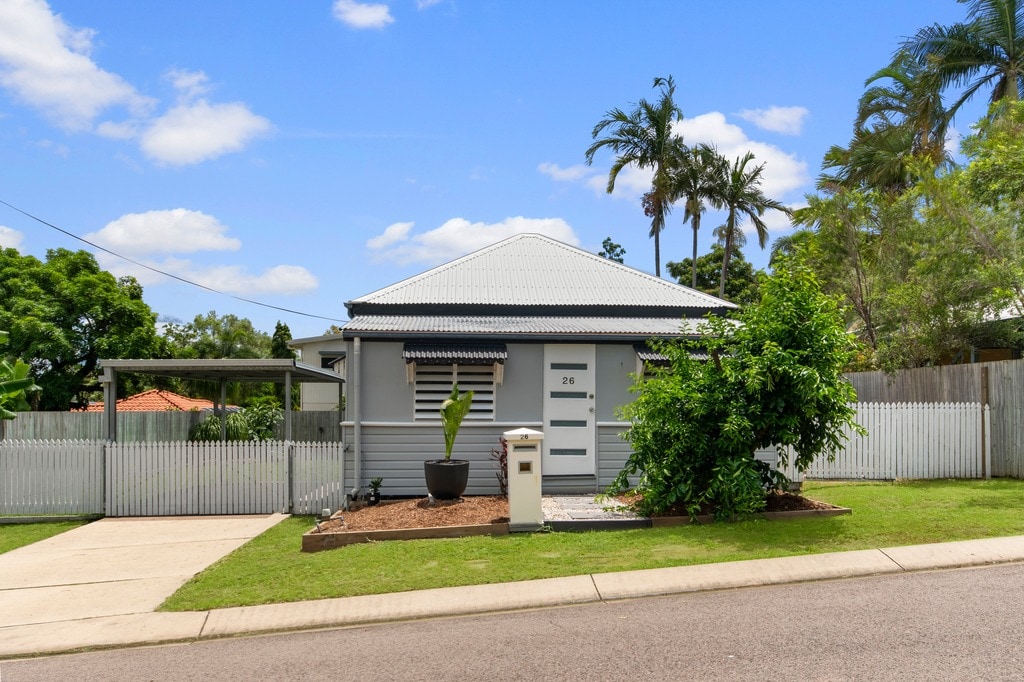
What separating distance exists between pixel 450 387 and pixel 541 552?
177 inches

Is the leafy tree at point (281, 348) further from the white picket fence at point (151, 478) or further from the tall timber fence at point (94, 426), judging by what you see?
the white picket fence at point (151, 478)

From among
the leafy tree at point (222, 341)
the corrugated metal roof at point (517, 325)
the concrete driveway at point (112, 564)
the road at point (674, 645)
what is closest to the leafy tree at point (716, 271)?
the leafy tree at point (222, 341)

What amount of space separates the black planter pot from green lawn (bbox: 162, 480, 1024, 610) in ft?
6.45

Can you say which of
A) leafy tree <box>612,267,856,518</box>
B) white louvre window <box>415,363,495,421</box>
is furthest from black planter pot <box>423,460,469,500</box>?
leafy tree <box>612,267,856,518</box>

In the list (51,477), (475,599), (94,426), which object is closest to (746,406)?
(475,599)

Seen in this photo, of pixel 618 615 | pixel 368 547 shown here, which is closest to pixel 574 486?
pixel 368 547

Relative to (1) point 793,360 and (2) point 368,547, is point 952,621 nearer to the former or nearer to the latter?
(1) point 793,360

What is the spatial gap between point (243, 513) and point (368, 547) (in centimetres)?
440

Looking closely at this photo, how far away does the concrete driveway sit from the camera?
25.0ft

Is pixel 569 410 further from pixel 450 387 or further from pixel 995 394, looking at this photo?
pixel 995 394

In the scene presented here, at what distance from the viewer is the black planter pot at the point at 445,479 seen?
11.2 meters

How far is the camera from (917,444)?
46.1 ft

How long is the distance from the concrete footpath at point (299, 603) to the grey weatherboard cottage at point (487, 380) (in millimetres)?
3826

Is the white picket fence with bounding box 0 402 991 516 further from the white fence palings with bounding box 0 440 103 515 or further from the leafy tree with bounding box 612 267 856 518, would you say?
the leafy tree with bounding box 612 267 856 518
